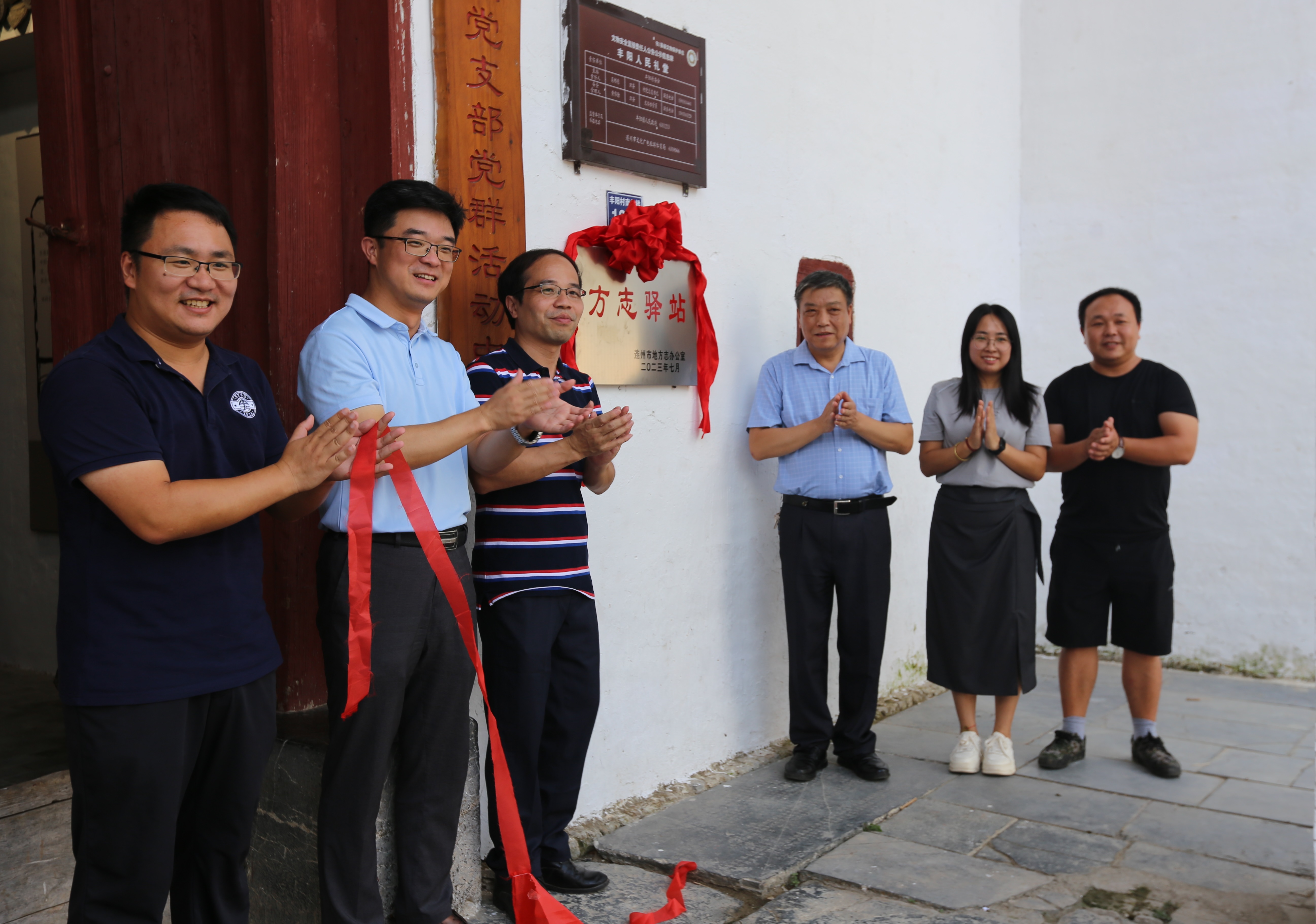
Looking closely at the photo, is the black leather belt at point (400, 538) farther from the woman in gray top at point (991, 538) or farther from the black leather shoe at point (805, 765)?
the woman in gray top at point (991, 538)

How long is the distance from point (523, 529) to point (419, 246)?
725mm

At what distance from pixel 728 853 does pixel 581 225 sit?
1869 mm

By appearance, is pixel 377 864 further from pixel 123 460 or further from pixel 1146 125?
pixel 1146 125

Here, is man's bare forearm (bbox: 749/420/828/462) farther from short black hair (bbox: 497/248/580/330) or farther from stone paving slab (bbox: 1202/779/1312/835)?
stone paving slab (bbox: 1202/779/1312/835)

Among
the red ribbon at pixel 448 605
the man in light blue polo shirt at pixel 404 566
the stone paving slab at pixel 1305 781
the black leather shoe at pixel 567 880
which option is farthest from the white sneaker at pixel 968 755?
the man in light blue polo shirt at pixel 404 566

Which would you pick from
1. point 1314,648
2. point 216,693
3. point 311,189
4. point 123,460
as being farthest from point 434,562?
point 1314,648

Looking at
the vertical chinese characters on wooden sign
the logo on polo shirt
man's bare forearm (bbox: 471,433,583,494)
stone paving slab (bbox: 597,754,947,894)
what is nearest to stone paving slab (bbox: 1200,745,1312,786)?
stone paving slab (bbox: 597,754,947,894)

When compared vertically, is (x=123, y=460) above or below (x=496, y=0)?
below

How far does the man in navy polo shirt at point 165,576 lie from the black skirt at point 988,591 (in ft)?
8.02

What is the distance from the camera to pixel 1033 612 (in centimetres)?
363

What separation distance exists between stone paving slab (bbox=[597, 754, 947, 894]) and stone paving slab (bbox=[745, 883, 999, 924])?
0.29 ft

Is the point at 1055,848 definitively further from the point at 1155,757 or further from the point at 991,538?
the point at 991,538

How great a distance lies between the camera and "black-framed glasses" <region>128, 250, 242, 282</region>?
67.5 inches

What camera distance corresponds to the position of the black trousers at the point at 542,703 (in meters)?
2.48
